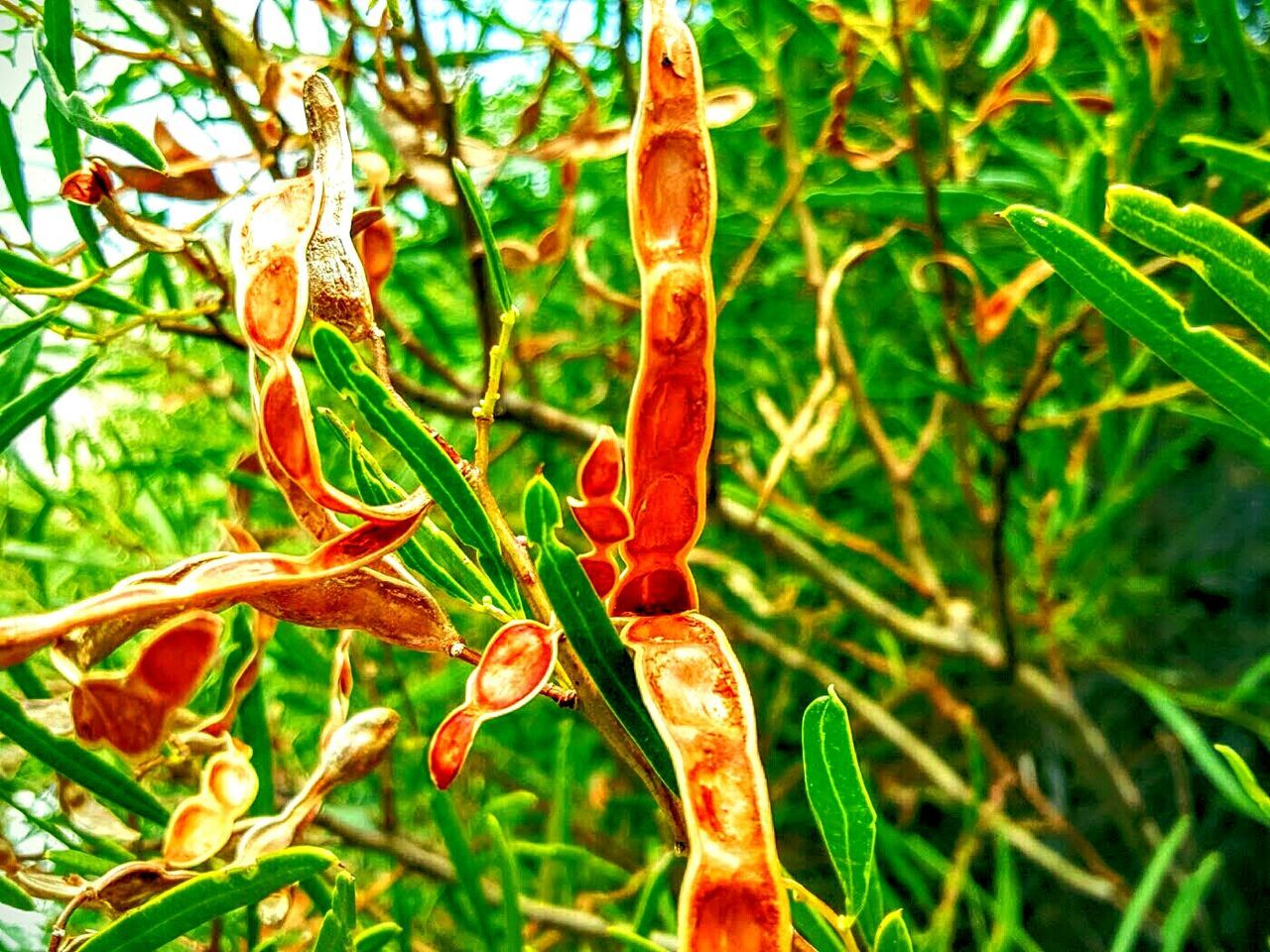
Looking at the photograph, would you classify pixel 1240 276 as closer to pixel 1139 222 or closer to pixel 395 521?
pixel 1139 222

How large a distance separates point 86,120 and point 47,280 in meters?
0.09

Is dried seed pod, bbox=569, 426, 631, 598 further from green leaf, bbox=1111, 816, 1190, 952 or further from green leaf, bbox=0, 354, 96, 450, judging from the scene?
green leaf, bbox=1111, 816, 1190, 952

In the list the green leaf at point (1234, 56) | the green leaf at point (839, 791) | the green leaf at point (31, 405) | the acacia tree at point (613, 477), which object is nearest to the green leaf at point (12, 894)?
the acacia tree at point (613, 477)

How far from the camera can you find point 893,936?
0.24 metres

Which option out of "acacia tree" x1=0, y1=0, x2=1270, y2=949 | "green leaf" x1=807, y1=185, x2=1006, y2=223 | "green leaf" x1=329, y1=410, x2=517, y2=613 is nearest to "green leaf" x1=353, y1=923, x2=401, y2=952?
"acacia tree" x1=0, y1=0, x2=1270, y2=949

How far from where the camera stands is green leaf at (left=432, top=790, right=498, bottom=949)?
39cm

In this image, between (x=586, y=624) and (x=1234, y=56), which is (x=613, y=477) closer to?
(x=586, y=624)

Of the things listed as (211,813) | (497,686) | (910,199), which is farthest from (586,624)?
(910,199)

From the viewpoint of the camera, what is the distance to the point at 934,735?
3.27 ft

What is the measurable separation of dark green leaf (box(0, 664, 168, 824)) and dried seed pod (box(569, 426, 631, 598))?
16cm

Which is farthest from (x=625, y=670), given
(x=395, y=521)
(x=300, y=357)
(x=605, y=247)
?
(x=605, y=247)

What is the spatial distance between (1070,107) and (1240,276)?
247 millimetres

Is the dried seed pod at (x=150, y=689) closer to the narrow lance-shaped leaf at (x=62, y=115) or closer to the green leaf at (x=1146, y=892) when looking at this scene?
the narrow lance-shaped leaf at (x=62, y=115)

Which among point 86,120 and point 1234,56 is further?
point 1234,56
